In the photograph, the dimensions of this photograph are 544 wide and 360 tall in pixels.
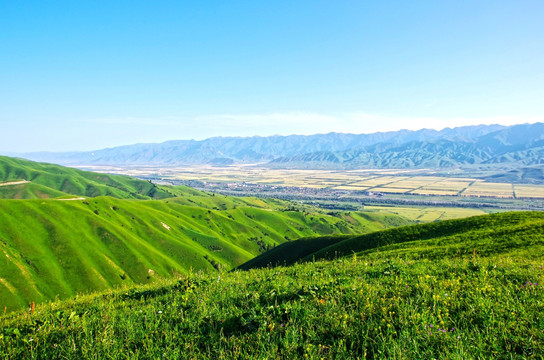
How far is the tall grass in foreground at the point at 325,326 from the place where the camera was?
585cm

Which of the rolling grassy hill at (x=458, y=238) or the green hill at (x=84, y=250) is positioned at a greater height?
the rolling grassy hill at (x=458, y=238)

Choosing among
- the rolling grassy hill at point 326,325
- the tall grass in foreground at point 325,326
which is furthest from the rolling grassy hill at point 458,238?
the tall grass in foreground at point 325,326

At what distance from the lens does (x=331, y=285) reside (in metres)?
9.60

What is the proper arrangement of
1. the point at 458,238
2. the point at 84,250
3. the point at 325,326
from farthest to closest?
the point at 84,250 → the point at 458,238 → the point at 325,326

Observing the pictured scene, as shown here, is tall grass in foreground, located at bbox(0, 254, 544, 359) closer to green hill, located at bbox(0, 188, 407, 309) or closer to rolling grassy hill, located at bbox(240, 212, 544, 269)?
rolling grassy hill, located at bbox(240, 212, 544, 269)

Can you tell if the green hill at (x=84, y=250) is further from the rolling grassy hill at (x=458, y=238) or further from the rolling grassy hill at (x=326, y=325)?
the rolling grassy hill at (x=326, y=325)

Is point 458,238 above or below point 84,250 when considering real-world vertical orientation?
above

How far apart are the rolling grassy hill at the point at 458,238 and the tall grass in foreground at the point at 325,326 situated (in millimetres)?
11238

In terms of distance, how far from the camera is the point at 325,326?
22.6ft

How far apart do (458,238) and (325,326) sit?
34704mm

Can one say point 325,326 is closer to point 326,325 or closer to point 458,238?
point 326,325

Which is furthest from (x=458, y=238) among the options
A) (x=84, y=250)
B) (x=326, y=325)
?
(x=84, y=250)

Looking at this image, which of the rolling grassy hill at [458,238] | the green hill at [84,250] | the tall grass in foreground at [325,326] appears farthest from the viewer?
the green hill at [84,250]

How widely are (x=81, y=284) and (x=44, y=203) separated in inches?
2505
